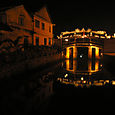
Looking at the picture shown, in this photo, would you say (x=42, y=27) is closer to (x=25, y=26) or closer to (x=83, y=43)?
(x=25, y=26)

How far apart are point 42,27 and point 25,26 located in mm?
4631

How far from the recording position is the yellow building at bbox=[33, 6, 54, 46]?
19998 millimetres

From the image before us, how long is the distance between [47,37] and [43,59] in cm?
963

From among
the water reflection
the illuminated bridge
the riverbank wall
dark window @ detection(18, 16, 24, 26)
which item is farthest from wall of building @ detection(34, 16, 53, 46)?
the water reflection

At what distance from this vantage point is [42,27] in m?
21.7

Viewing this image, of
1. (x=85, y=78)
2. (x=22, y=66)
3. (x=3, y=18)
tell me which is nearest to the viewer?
(x=85, y=78)

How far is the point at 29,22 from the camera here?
60.8ft

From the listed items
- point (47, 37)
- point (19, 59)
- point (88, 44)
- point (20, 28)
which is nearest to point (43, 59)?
point (19, 59)

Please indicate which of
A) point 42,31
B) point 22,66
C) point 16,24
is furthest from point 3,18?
point 22,66

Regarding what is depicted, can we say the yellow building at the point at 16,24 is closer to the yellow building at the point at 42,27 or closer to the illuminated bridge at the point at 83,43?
the yellow building at the point at 42,27

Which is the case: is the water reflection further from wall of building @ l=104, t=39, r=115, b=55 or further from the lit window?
wall of building @ l=104, t=39, r=115, b=55

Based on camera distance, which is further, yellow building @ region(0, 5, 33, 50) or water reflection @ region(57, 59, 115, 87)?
yellow building @ region(0, 5, 33, 50)

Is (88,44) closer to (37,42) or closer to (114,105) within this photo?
(37,42)

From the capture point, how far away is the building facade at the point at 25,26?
1488 centimetres
